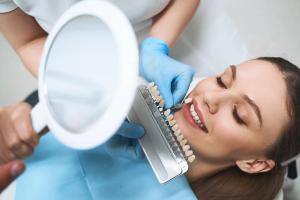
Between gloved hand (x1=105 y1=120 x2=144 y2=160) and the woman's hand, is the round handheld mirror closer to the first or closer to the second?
the woman's hand

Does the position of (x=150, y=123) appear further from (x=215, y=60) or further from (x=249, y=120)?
(x=215, y=60)

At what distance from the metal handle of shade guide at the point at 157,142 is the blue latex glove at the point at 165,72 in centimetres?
7

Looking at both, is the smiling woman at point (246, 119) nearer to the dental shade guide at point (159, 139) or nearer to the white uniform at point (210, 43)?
the dental shade guide at point (159, 139)

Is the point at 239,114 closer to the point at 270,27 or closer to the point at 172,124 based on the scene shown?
the point at 172,124

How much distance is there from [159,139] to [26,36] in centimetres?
54

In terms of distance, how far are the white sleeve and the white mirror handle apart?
1.37ft

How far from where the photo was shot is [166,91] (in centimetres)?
101

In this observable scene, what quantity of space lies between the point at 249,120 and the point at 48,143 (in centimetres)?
61

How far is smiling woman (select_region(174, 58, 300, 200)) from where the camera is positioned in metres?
0.96

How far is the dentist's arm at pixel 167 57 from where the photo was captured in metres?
1.02

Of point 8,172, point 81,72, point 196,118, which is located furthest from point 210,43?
point 8,172

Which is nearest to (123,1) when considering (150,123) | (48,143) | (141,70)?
(141,70)

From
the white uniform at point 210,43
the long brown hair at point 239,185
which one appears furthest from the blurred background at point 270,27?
the long brown hair at point 239,185

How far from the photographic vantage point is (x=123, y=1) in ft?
3.26
